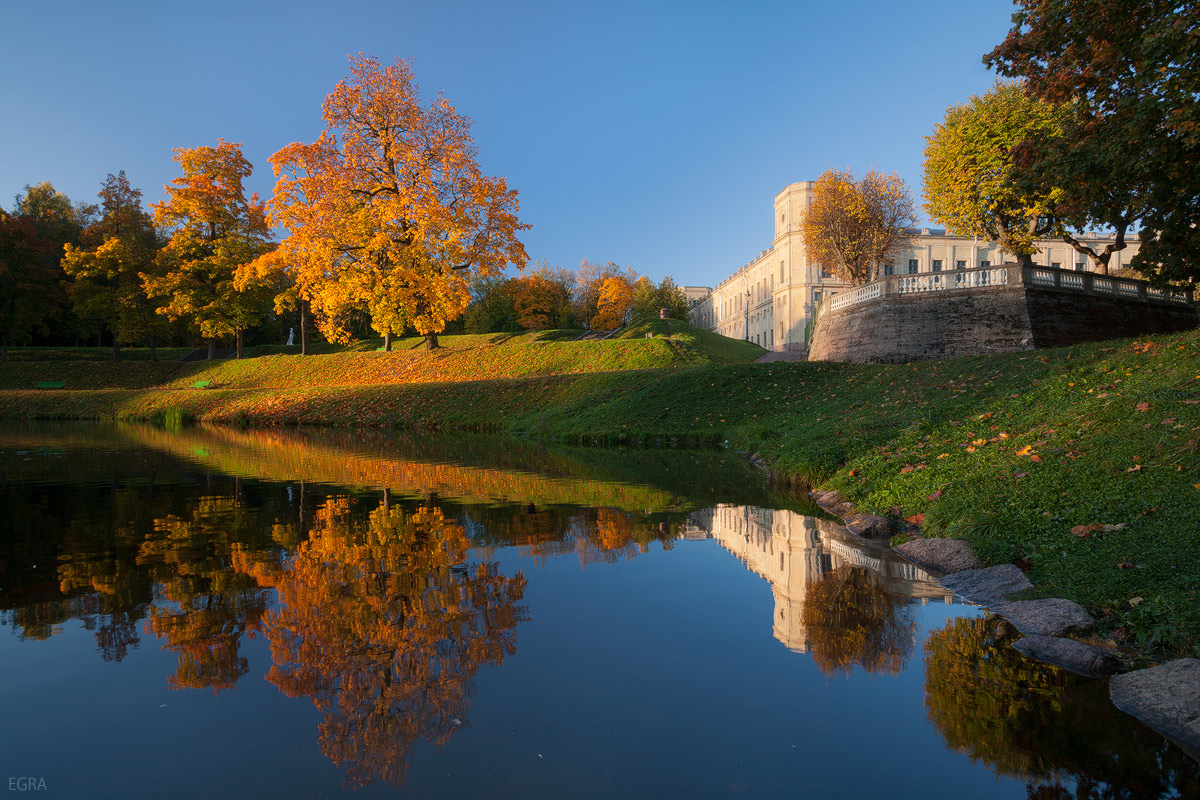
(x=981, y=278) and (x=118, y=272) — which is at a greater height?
(x=118, y=272)

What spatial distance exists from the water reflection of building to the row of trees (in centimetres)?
5187

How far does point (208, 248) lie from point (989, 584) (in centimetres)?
4499

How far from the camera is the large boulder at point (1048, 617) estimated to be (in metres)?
4.46

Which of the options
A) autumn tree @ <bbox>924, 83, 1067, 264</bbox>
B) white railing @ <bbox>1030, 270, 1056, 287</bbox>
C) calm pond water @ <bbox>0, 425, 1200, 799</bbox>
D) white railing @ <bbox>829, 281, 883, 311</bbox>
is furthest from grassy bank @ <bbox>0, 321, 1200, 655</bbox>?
autumn tree @ <bbox>924, 83, 1067, 264</bbox>

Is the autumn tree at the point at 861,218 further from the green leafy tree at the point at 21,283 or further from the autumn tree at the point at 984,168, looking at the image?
the green leafy tree at the point at 21,283

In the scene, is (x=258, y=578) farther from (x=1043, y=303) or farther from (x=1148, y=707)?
(x=1043, y=303)

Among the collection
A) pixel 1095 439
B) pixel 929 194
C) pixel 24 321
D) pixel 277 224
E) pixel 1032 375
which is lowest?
pixel 1095 439

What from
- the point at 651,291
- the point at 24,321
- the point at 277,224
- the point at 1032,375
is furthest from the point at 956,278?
the point at 651,291

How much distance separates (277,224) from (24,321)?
22.6 metres

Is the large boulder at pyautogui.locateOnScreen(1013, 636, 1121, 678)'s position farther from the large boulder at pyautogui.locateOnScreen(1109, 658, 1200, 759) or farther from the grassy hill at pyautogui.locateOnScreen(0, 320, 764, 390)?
the grassy hill at pyautogui.locateOnScreen(0, 320, 764, 390)

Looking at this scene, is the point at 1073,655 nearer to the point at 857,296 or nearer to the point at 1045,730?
the point at 1045,730

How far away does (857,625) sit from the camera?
4.78 meters

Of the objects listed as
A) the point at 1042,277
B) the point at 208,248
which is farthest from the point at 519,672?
the point at 208,248

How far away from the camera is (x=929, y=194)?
36406 millimetres
